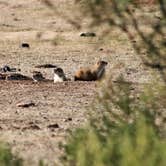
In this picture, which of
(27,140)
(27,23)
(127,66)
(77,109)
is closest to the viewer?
(27,140)

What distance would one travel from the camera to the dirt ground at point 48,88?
11028mm

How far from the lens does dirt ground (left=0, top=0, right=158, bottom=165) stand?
11.0 m

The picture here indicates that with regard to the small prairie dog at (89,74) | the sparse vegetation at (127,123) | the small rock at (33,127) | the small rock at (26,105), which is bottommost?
the small prairie dog at (89,74)

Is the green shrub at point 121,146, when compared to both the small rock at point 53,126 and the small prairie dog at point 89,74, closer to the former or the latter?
the small rock at point 53,126

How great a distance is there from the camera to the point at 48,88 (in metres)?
16.1

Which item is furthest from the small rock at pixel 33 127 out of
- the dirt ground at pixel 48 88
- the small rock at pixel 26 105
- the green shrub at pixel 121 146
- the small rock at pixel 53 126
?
the green shrub at pixel 121 146

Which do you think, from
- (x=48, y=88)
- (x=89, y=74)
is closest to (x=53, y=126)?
(x=48, y=88)

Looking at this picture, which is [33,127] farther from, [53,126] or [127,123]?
[127,123]

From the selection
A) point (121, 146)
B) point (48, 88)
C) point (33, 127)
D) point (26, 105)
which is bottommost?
point (48, 88)

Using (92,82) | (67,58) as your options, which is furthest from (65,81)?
(67,58)

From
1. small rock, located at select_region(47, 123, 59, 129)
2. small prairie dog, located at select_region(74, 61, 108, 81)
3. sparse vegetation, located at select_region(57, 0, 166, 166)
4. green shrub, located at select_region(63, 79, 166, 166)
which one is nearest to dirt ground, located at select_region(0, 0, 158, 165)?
small rock, located at select_region(47, 123, 59, 129)

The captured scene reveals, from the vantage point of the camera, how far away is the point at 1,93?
51.5ft

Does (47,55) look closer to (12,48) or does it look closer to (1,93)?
(12,48)

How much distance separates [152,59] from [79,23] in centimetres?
65
